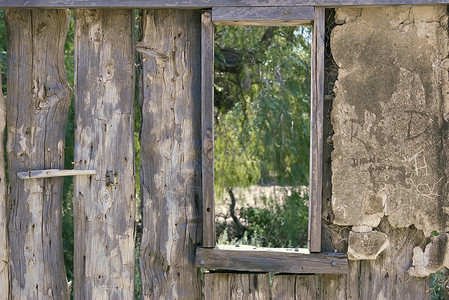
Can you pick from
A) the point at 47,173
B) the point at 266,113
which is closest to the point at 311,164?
the point at 47,173

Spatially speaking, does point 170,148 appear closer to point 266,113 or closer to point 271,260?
point 271,260

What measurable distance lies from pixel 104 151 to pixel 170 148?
33 centimetres

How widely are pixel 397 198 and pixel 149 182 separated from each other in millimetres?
1232

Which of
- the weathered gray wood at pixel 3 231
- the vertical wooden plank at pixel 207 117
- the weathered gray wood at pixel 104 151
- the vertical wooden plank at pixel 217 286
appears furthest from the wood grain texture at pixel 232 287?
the weathered gray wood at pixel 3 231

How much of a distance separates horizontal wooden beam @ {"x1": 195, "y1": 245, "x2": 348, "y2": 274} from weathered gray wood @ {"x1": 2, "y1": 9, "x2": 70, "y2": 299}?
0.81 m

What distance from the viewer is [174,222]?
3.33 metres

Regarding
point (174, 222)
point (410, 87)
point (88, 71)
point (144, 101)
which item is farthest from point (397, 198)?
point (88, 71)

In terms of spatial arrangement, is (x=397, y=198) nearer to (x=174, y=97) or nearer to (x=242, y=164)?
(x=174, y=97)

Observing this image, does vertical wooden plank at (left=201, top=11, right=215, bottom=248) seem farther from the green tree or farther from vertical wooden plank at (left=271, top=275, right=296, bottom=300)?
the green tree

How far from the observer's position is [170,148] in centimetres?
330

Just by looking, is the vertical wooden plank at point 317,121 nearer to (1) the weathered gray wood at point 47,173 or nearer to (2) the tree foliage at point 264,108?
(1) the weathered gray wood at point 47,173

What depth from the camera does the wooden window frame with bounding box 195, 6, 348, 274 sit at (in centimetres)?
311

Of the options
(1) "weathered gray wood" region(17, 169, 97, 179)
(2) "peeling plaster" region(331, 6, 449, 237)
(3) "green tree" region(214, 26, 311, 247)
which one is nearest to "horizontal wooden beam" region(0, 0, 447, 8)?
(2) "peeling plaster" region(331, 6, 449, 237)

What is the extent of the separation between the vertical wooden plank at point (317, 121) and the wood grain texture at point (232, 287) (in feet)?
1.38
